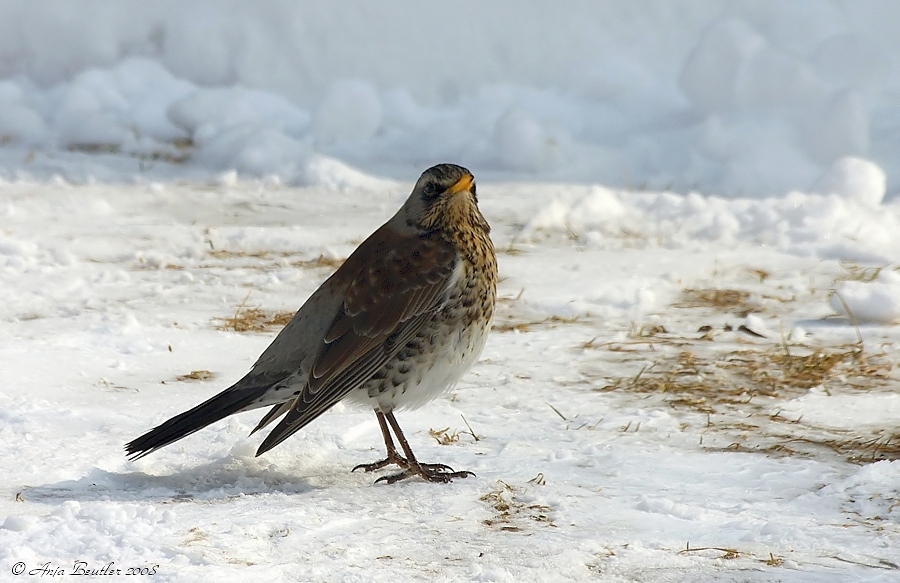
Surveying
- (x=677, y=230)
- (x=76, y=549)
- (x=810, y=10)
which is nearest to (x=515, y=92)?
(x=810, y=10)

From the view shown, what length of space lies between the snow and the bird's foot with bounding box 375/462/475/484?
0.23 ft

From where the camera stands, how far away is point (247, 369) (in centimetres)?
495

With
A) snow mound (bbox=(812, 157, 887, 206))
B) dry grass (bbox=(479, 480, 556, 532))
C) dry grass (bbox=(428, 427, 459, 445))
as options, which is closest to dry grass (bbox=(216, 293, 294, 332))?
dry grass (bbox=(428, 427, 459, 445))

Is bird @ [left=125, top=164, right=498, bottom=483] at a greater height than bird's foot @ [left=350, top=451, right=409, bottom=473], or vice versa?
bird @ [left=125, top=164, right=498, bottom=483]

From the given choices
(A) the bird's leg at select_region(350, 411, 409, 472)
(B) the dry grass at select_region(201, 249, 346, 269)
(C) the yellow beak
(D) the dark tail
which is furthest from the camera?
(B) the dry grass at select_region(201, 249, 346, 269)

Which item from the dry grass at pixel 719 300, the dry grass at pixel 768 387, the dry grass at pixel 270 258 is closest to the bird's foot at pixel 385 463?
the dry grass at pixel 768 387

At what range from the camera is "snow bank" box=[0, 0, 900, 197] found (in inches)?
352

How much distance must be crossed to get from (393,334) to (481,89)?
23.4 feet

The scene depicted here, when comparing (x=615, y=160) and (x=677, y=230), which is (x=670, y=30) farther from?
(x=677, y=230)

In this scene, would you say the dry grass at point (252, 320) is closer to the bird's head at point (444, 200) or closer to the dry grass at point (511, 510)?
the bird's head at point (444, 200)

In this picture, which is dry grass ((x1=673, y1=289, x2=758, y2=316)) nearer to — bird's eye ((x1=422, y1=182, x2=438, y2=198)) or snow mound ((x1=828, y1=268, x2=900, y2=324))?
snow mound ((x1=828, y1=268, x2=900, y2=324))

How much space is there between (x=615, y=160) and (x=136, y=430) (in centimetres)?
590

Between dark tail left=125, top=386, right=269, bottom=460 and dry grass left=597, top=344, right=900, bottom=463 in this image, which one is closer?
dark tail left=125, top=386, right=269, bottom=460

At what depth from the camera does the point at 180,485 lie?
3.52 metres
